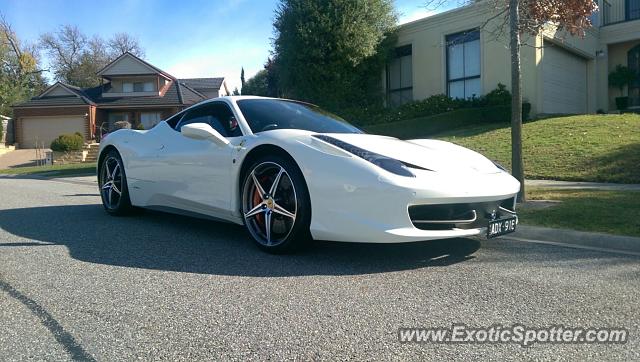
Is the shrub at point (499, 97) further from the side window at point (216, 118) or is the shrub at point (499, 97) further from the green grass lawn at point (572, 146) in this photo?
the side window at point (216, 118)

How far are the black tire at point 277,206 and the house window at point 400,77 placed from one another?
58.3 feet

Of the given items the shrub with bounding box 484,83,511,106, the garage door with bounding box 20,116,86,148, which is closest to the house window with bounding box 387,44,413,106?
the shrub with bounding box 484,83,511,106

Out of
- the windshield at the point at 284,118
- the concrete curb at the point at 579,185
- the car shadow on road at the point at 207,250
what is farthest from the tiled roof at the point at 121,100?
the windshield at the point at 284,118

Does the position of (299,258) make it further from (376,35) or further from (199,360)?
(376,35)

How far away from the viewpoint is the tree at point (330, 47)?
19.2 m

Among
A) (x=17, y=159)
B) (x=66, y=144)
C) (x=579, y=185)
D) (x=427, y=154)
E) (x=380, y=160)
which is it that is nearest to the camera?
(x=380, y=160)

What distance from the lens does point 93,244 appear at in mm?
5062

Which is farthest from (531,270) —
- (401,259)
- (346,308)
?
(346,308)

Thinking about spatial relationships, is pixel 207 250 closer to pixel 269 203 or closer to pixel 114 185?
pixel 269 203

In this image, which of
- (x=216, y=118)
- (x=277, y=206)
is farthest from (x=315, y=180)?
(x=216, y=118)

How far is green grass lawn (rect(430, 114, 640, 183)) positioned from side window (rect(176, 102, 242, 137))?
731 centimetres

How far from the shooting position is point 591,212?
6.21 metres

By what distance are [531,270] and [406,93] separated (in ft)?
60.2

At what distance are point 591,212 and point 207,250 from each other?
4.41 m
